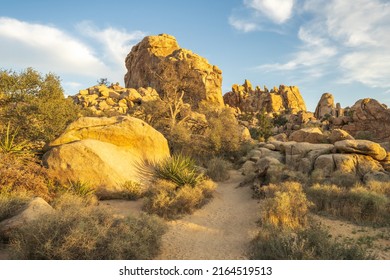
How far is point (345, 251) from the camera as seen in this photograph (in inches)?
251

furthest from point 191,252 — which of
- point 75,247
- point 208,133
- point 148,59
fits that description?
point 148,59

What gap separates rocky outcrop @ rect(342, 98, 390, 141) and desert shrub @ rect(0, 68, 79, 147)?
30.0 meters

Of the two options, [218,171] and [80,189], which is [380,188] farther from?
[80,189]

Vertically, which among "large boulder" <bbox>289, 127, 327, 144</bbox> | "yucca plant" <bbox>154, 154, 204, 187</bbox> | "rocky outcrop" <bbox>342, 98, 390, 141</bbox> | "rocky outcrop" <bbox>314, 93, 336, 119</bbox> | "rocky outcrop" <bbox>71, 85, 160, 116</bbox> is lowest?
"yucca plant" <bbox>154, 154, 204, 187</bbox>

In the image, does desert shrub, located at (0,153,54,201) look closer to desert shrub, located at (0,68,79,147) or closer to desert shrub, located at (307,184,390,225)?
desert shrub, located at (0,68,79,147)

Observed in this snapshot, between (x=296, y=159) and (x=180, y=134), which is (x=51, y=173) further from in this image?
(x=296, y=159)

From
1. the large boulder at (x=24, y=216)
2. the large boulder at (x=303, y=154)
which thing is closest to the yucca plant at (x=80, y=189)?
the large boulder at (x=24, y=216)

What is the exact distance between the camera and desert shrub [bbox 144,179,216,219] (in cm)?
1083

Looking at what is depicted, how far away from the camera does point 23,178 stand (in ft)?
34.4

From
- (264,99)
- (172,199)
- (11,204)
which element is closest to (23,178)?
(11,204)

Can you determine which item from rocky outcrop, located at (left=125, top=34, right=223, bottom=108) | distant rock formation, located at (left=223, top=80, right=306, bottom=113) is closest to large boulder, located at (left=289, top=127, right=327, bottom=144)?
rocky outcrop, located at (left=125, top=34, right=223, bottom=108)
